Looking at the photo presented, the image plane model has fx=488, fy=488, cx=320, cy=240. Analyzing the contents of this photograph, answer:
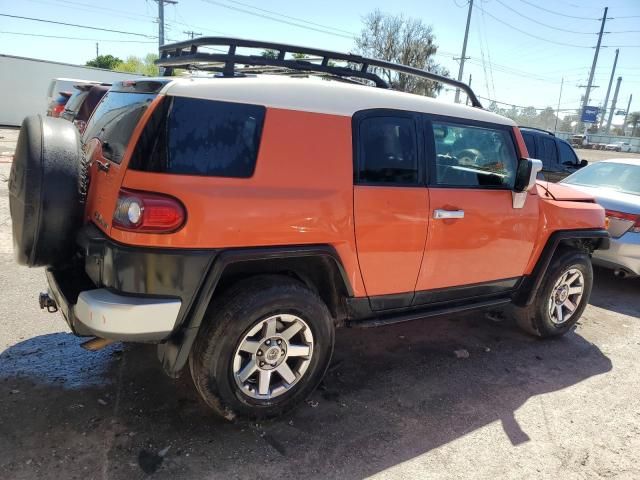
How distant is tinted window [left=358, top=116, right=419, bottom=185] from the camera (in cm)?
298

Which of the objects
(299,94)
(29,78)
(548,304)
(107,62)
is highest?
(107,62)

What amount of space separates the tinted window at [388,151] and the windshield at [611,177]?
474 centimetres

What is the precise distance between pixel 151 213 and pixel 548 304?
3514 millimetres

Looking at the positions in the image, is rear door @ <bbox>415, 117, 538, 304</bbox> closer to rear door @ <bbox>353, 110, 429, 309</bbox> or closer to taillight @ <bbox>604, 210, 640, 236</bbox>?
rear door @ <bbox>353, 110, 429, 309</bbox>

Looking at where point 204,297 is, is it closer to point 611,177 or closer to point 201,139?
point 201,139

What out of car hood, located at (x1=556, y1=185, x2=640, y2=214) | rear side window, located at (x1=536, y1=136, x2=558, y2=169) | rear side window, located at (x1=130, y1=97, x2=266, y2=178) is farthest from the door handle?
rear side window, located at (x1=536, y1=136, x2=558, y2=169)

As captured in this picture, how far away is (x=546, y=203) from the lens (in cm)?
403

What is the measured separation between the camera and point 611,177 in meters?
6.93

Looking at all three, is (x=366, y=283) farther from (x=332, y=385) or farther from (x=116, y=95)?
(x=116, y=95)

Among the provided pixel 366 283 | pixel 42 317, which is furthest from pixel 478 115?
pixel 42 317

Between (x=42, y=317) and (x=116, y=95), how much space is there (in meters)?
2.08

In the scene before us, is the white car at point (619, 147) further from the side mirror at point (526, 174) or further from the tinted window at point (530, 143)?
the side mirror at point (526, 174)

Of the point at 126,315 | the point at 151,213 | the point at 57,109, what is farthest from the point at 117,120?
the point at 57,109

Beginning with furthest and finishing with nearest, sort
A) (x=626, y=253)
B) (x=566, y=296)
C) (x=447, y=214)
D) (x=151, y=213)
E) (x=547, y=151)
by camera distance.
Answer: (x=547, y=151) → (x=626, y=253) → (x=566, y=296) → (x=447, y=214) → (x=151, y=213)
